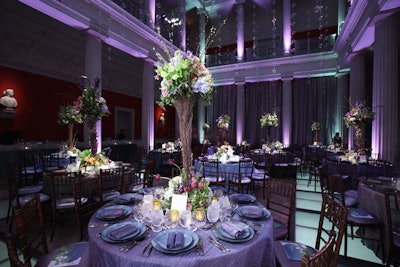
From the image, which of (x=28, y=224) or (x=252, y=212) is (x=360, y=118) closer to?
(x=252, y=212)

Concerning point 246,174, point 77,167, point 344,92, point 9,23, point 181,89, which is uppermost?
point 9,23

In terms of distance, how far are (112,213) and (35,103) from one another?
6894 mm

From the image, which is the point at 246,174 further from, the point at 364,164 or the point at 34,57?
the point at 34,57

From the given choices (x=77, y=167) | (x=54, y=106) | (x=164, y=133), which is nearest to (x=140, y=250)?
(x=77, y=167)

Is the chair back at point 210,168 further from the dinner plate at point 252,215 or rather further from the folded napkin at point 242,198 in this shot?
the dinner plate at point 252,215

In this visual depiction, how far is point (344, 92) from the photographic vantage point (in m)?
9.33

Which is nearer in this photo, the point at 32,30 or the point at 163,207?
the point at 163,207

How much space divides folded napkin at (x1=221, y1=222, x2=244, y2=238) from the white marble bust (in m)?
6.73

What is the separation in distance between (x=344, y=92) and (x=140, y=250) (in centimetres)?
1049

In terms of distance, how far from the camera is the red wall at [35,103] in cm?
623

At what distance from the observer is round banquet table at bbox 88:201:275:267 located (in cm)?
118

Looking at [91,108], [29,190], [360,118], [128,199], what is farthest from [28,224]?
[360,118]

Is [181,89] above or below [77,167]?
above

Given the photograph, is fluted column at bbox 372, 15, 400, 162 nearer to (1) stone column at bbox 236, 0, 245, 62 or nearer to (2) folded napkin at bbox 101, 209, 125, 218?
(2) folded napkin at bbox 101, 209, 125, 218
